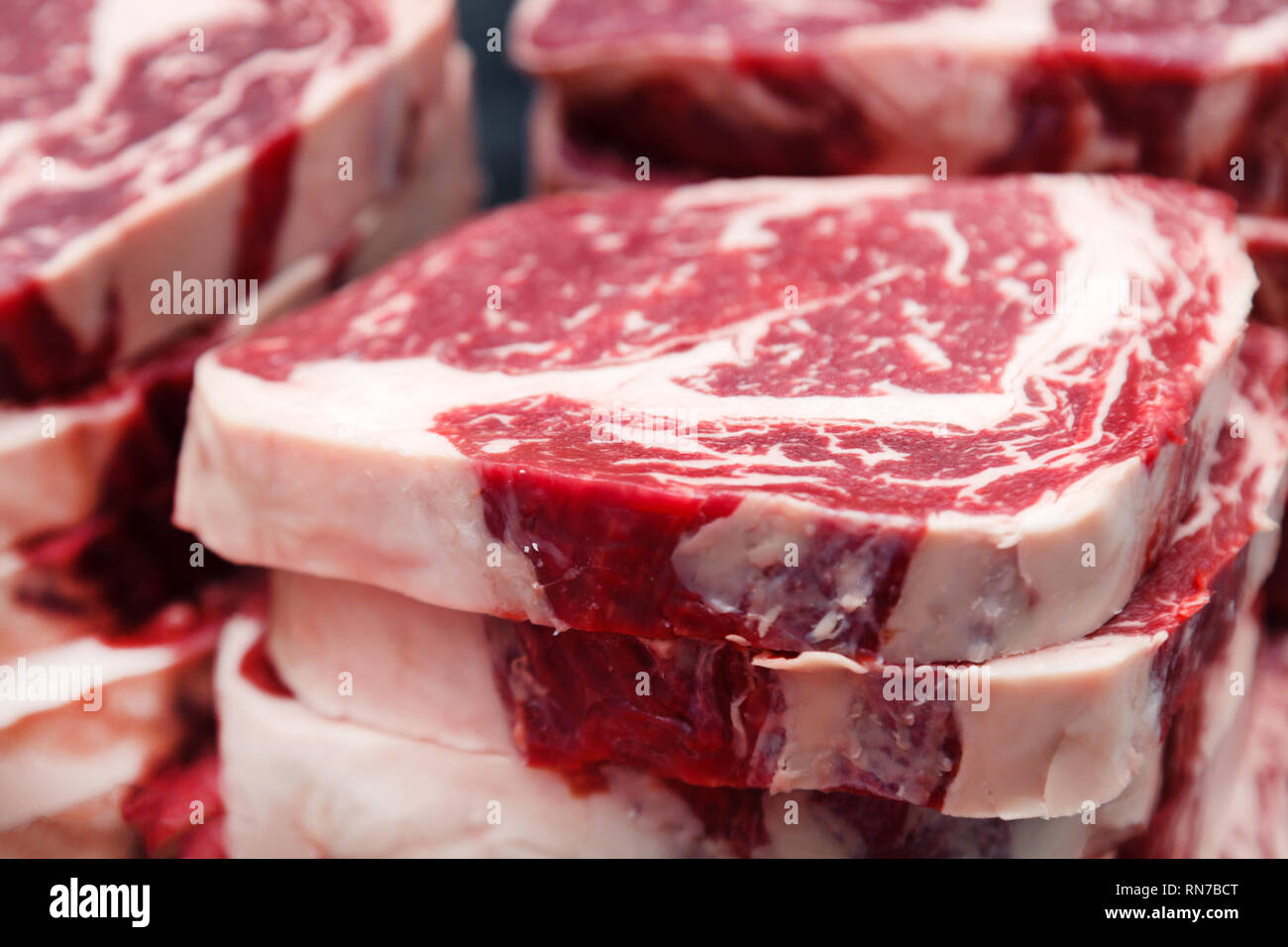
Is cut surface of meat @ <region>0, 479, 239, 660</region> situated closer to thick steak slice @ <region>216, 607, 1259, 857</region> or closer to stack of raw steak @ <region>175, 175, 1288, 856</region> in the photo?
stack of raw steak @ <region>175, 175, 1288, 856</region>

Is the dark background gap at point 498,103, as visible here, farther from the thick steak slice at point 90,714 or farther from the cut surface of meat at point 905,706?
the cut surface of meat at point 905,706

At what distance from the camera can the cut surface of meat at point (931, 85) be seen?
7.63ft

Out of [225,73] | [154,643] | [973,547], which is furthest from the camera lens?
[225,73]

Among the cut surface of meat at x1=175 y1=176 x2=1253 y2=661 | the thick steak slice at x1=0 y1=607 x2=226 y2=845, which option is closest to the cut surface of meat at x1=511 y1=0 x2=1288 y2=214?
A: the cut surface of meat at x1=175 y1=176 x2=1253 y2=661

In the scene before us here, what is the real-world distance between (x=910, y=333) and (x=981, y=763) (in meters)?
0.60

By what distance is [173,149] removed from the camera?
7.61ft

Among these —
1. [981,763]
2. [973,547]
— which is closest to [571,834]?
[981,763]

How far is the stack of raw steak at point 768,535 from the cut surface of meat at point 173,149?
0.21 metres

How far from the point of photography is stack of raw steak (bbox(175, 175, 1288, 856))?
1594mm

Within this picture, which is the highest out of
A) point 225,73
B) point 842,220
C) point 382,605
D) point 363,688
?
point 225,73

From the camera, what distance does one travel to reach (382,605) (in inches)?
74.7

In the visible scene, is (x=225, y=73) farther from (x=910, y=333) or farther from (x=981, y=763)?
(x=981, y=763)

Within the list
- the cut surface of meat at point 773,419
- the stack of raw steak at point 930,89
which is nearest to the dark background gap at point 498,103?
the stack of raw steak at point 930,89

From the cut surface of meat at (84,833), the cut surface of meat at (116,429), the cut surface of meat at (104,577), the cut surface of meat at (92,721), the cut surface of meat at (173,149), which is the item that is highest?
the cut surface of meat at (173,149)
